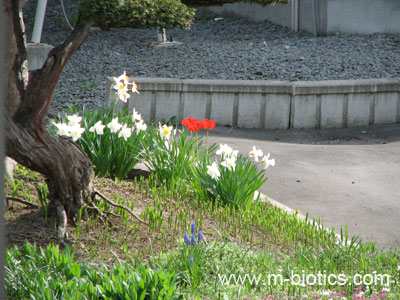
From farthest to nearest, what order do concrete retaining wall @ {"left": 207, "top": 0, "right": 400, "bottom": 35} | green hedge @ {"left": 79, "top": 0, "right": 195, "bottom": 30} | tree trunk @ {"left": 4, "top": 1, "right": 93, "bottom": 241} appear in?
concrete retaining wall @ {"left": 207, "top": 0, "right": 400, "bottom": 35}
tree trunk @ {"left": 4, "top": 1, "right": 93, "bottom": 241}
green hedge @ {"left": 79, "top": 0, "right": 195, "bottom": 30}

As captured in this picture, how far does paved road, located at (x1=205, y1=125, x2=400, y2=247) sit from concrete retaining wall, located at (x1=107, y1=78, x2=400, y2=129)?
0.18 meters

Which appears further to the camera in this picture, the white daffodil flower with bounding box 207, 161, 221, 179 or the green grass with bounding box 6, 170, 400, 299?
the white daffodil flower with bounding box 207, 161, 221, 179

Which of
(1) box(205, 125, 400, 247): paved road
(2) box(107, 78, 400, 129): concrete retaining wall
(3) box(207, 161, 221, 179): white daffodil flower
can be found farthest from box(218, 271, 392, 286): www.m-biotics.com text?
(2) box(107, 78, 400, 129): concrete retaining wall

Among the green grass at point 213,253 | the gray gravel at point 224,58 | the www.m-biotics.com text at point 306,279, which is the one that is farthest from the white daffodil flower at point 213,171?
the gray gravel at point 224,58

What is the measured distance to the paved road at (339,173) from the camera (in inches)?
163

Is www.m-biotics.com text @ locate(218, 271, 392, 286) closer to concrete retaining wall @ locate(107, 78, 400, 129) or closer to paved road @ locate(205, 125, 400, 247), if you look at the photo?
paved road @ locate(205, 125, 400, 247)

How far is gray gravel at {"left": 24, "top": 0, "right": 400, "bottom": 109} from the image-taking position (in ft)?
25.7

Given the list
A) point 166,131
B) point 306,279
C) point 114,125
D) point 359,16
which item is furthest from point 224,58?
point 306,279

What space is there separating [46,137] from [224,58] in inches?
233

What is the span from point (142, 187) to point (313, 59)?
535 cm

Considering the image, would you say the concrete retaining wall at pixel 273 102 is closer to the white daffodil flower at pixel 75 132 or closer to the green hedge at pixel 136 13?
the white daffodil flower at pixel 75 132

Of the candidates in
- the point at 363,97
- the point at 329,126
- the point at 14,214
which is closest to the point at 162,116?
the point at 329,126

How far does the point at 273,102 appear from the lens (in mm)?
7137

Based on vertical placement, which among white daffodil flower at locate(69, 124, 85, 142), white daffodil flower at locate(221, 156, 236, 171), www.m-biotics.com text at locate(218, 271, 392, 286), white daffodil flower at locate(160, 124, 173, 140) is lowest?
www.m-biotics.com text at locate(218, 271, 392, 286)
